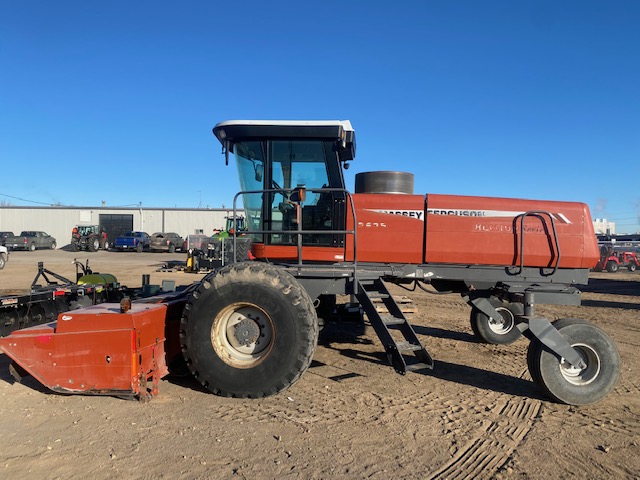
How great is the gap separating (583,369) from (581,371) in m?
0.03

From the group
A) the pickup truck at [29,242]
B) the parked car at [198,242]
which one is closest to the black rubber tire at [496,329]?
the parked car at [198,242]

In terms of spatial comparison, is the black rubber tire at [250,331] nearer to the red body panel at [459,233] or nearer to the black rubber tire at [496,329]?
the red body panel at [459,233]

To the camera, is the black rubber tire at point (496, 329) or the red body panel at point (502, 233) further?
the black rubber tire at point (496, 329)

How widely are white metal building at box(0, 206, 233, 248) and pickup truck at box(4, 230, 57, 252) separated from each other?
5.18m

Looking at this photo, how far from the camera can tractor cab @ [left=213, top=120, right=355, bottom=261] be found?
5008mm

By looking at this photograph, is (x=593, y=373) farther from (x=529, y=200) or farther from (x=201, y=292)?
(x=201, y=292)

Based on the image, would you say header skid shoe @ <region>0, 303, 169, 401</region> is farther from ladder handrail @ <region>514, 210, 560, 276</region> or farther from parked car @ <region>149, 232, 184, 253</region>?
parked car @ <region>149, 232, 184, 253</region>

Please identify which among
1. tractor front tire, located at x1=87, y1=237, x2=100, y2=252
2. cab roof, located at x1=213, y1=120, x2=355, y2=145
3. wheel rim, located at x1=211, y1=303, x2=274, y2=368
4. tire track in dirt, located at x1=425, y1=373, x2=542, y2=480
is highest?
cab roof, located at x1=213, y1=120, x2=355, y2=145

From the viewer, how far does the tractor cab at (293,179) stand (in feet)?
16.4

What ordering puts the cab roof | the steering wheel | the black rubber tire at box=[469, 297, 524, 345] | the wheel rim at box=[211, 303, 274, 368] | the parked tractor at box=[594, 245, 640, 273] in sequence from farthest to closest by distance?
1. the parked tractor at box=[594, 245, 640, 273]
2. the black rubber tire at box=[469, 297, 524, 345]
3. the cab roof
4. the steering wheel
5. the wheel rim at box=[211, 303, 274, 368]

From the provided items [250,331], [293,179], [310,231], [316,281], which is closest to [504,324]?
[316,281]

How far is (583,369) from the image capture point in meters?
4.43

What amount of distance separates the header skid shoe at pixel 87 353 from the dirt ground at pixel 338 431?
9.3 inches

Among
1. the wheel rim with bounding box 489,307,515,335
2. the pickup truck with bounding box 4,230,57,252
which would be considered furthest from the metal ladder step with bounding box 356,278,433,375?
the pickup truck with bounding box 4,230,57,252
